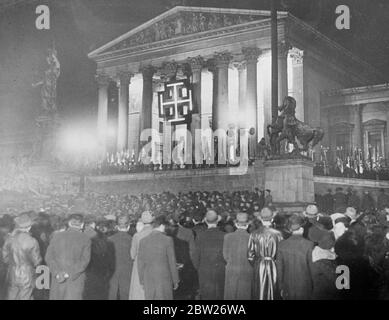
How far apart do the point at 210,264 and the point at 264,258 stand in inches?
52.7

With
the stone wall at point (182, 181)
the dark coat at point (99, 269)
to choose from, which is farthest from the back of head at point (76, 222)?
the stone wall at point (182, 181)

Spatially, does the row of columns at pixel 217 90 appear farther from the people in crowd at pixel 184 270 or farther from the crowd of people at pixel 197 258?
the crowd of people at pixel 197 258

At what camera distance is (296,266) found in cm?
827

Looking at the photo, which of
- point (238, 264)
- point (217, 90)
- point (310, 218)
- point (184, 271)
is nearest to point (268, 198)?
point (310, 218)

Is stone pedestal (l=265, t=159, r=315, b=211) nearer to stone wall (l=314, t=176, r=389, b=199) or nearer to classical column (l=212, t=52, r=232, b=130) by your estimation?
stone wall (l=314, t=176, r=389, b=199)

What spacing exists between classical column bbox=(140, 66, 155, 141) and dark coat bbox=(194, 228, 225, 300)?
33.9 m

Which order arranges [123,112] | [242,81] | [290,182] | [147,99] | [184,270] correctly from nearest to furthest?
[184,270] < [290,182] < [242,81] < [147,99] < [123,112]

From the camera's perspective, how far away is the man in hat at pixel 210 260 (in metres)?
9.52

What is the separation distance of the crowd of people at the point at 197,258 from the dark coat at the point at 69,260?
0.02 metres

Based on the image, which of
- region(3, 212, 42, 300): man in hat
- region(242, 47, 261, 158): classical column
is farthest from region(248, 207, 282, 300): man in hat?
region(242, 47, 261, 158): classical column

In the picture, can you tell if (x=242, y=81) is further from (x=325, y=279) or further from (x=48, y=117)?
(x=325, y=279)

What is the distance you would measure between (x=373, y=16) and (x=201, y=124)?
1640 cm
